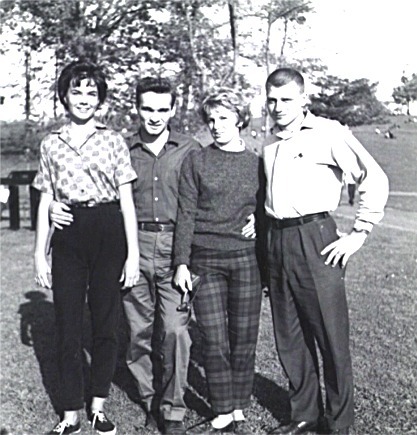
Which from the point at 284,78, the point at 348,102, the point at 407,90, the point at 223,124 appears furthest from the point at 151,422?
the point at 348,102

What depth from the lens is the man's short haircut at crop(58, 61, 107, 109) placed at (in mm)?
3875

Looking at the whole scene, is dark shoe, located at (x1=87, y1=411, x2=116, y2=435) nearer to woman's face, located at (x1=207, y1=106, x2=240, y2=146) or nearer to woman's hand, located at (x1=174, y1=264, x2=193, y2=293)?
woman's hand, located at (x1=174, y1=264, x2=193, y2=293)

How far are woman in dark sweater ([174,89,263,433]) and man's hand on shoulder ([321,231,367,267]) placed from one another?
0.44 m

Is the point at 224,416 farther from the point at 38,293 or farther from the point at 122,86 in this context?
the point at 122,86

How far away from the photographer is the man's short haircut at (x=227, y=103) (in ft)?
12.3

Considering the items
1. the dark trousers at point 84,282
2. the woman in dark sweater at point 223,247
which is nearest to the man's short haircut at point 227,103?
the woman in dark sweater at point 223,247

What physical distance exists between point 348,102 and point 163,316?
2547 cm

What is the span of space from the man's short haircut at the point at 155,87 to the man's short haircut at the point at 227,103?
248 mm

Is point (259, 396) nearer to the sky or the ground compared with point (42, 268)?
nearer to the ground

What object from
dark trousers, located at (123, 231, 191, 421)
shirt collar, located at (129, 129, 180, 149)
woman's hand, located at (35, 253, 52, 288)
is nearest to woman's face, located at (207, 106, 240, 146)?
shirt collar, located at (129, 129, 180, 149)

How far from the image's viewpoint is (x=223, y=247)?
12.6 feet

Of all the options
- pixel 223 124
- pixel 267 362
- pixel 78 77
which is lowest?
pixel 267 362

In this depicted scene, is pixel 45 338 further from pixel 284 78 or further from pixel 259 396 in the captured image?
pixel 284 78

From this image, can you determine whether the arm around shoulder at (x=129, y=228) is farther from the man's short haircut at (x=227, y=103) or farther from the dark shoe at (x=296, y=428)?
the dark shoe at (x=296, y=428)
